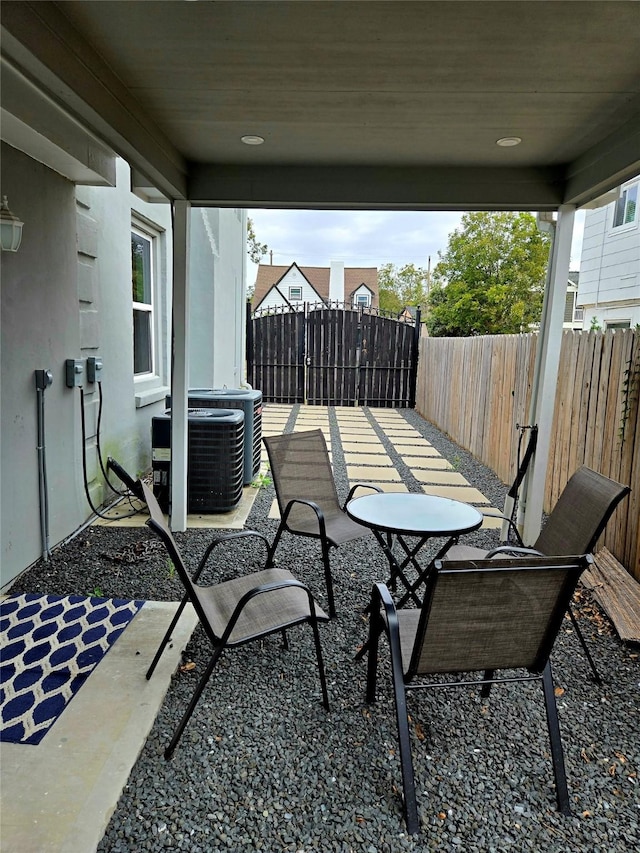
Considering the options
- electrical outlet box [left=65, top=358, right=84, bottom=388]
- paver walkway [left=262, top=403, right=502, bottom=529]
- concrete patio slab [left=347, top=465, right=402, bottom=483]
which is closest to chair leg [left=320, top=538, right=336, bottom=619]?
paver walkway [left=262, top=403, right=502, bottom=529]

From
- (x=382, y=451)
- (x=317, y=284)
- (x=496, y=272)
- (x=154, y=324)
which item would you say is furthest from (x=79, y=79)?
(x=317, y=284)

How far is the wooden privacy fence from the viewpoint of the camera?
3.41 metres

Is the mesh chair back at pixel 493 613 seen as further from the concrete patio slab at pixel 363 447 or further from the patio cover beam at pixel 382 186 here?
the concrete patio slab at pixel 363 447

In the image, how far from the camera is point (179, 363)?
3.87m

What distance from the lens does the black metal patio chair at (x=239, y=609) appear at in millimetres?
1887

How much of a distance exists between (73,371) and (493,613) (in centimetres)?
310

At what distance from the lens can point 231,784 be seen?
5.81ft

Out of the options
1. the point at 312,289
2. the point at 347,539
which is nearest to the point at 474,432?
the point at 347,539

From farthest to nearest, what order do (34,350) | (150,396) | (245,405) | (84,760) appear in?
(150,396) → (245,405) → (34,350) → (84,760)

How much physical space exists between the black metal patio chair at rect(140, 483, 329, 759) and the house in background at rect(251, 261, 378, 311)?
93.0ft

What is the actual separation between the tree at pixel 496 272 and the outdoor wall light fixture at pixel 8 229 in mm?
11750

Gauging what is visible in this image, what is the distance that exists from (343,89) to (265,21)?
0.65 m

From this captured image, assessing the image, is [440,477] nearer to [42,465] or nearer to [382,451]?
[382,451]

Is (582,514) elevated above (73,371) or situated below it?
below
